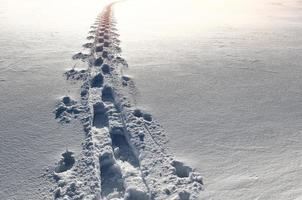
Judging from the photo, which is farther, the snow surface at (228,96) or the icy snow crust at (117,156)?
the snow surface at (228,96)

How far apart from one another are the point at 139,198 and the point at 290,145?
53.0 inches

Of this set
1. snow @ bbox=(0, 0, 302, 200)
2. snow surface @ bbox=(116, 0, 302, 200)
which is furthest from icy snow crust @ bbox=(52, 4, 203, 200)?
snow surface @ bbox=(116, 0, 302, 200)

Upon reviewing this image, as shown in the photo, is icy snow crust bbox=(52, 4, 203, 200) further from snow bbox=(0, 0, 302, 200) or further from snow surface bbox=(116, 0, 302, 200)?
snow surface bbox=(116, 0, 302, 200)

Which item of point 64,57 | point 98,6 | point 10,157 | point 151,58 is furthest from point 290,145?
point 98,6

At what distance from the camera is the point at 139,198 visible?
2666mm

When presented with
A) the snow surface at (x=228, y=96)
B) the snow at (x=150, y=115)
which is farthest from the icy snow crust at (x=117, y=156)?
the snow surface at (x=228, y=96)

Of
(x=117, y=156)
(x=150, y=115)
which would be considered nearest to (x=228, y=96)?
(x=150, y=115)

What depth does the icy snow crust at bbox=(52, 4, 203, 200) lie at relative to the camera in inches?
107

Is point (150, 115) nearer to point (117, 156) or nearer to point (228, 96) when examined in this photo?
point (117, 156)

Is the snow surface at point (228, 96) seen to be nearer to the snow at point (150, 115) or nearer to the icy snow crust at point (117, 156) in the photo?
the snow at point (150, 115)

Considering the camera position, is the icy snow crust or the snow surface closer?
the icy snow crust

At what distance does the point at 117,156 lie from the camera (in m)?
3.16

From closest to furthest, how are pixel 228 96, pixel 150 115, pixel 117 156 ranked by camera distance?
pixel 117 156 < pixel 150 115 < pixel 228 96

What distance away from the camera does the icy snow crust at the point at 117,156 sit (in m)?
2.72
